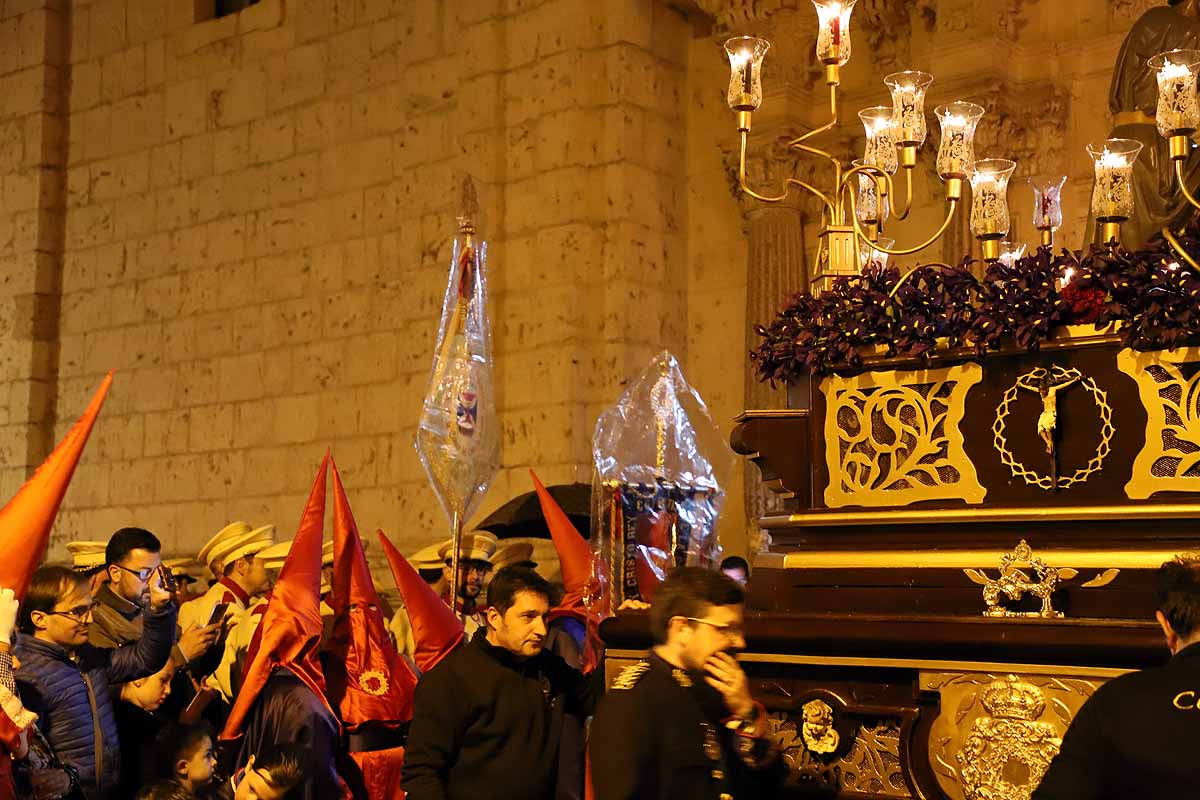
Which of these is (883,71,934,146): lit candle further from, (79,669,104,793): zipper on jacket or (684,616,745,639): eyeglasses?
(79,669,104,793): zipper on jacket

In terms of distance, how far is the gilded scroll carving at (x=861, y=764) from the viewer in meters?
3.38

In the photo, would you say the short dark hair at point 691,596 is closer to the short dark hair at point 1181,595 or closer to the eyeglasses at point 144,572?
the short dark hair at point 1181,595

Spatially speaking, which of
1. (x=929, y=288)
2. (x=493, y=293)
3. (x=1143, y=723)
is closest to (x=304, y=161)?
(x=493, y=293)

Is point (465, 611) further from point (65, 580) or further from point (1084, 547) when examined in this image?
point (1084, 547)

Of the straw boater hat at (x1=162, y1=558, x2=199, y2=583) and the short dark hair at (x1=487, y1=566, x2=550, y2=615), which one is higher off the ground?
the short dark hair at (x1=487, y1=566, x2=550, y2=615)

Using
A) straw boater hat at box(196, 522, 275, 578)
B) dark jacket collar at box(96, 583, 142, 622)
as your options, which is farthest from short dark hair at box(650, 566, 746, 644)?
straw boater hat at box(196, 522, 275, 578)

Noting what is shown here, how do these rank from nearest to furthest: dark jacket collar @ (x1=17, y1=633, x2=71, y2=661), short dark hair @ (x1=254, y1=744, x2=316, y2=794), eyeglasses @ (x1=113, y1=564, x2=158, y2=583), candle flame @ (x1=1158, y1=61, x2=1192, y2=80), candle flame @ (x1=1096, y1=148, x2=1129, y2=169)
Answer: candle flame @ (x1=1158, y1=61, x2=1192, y2=80) → candle flame @ (x1=1096, y1=148, x2=1129, y2=169) → short dark hair @ (x1=254, y1=744, x2=316, y2=794) → dark jacket collar @ (x1=17, y1=633, x2=71, y2=661) → eyeglasses @ (x1=113, y1=564, x2=158, y2=583)

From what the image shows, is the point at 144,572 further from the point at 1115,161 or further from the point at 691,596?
the point at 1115,161

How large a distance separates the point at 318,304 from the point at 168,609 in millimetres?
5546

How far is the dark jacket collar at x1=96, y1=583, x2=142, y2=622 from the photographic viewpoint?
532 cm

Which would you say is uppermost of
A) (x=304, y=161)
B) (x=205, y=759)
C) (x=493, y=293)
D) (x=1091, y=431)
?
(x=304, y=161)

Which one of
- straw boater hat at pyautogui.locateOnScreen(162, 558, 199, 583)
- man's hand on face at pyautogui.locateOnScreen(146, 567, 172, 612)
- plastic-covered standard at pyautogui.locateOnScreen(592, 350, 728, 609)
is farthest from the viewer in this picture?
straw boater hat at pyautogui.locateOnScreen(162, 558, 199, 583)

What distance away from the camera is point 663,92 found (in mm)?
8914

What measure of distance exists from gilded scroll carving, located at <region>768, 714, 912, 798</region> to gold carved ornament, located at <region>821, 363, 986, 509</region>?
23.6 inches
